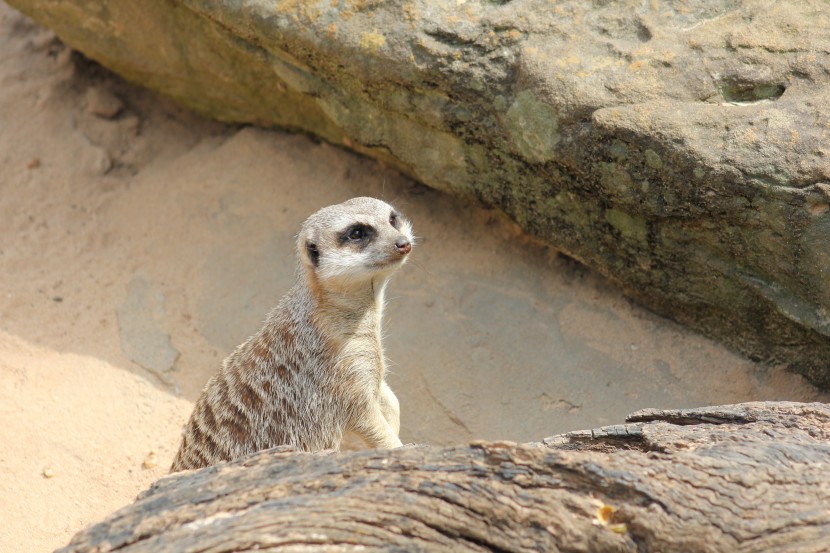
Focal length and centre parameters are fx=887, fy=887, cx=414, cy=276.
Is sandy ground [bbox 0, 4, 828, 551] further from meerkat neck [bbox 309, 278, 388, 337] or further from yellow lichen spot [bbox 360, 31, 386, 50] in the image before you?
yellow lichen spot [bbox 360, 31, 386, 50]

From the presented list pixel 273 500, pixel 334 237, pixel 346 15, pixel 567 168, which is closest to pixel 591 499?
pixel 273 500

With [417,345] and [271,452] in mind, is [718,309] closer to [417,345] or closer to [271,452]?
[417,345]

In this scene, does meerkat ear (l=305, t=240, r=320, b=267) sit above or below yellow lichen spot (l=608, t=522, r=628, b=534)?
above

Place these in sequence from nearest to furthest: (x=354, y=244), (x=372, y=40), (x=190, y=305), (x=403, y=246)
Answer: (x=403, y=246)
(x=354, y=244)
(x=372, y=40)
(x=190, y=305)

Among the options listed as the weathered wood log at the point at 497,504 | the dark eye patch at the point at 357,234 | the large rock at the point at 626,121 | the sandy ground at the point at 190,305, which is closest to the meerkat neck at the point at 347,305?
the dark eye patch at the point at 357,234

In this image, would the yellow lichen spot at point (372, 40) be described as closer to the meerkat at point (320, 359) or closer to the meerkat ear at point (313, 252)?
the meerkat at point (320, 359)

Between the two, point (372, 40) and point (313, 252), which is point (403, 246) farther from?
point (372, 40)

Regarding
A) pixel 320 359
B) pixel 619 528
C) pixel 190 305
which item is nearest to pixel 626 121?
pixel 320 359

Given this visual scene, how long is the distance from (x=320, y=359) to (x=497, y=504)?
1597 mm

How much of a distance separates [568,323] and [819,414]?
182cm

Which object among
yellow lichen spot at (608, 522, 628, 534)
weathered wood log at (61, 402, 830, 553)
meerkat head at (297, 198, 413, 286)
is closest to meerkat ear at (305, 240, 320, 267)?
meerkat head at (297, 198, 413, 286)

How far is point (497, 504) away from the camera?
6.66 ft

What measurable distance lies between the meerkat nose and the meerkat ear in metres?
0.36

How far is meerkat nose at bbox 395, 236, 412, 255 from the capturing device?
10.9 feet
